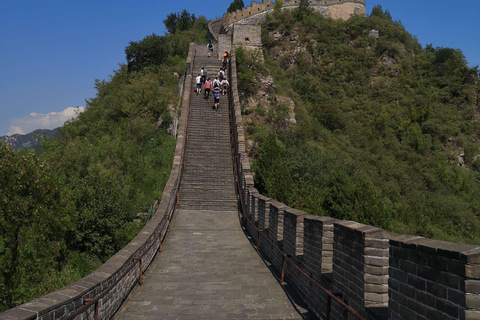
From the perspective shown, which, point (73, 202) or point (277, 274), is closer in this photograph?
point (277, 274)

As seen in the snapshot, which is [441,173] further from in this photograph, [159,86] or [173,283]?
[173,283]

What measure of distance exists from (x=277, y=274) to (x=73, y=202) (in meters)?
9.02

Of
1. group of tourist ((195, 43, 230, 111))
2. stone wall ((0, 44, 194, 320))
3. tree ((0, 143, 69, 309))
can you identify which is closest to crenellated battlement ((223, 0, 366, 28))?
group of tourist ((195, 43, 230, 111))

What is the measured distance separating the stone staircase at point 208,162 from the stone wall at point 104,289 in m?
4.73

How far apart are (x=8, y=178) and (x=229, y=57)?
61.4 ft

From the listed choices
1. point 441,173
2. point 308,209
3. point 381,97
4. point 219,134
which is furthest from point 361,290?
point 381,97

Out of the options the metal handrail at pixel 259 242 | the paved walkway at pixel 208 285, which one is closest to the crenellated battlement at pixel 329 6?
the metal handrail at pixel 259 242

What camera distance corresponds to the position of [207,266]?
9.32 metres

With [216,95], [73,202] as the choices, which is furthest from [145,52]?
[73,202]

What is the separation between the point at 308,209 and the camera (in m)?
16.9

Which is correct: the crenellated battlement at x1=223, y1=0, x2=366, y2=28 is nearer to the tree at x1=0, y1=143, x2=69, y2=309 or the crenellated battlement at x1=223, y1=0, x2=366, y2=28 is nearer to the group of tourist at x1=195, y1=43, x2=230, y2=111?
the group of tourist at x1=195, y1=43, x2=230, y2=111

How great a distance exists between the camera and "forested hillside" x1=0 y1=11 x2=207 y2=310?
42.5 feet

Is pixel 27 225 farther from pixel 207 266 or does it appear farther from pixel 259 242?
pixel 259 242

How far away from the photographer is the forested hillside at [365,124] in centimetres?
1847
